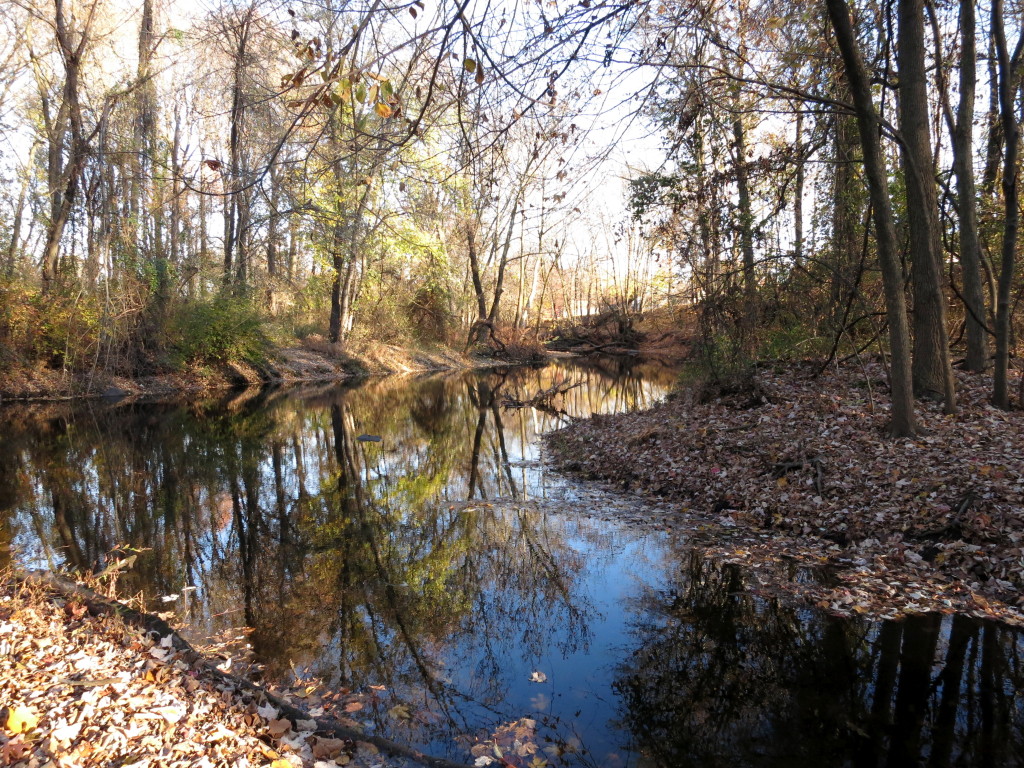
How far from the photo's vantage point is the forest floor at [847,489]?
5.64m

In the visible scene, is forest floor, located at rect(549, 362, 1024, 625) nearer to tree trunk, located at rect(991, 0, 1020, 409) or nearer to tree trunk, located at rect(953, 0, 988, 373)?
tree trunk, located at rect(991, 0, 1020, 409)

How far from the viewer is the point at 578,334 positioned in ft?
146

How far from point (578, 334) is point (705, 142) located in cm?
3214

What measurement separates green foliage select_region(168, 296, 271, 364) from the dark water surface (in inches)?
452

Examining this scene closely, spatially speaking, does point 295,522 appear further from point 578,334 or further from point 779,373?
point 578,334

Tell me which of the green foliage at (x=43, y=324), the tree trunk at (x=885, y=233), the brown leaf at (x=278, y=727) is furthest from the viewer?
the green foliage at (x=43, y=324)

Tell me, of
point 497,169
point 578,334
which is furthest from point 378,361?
point 497,169

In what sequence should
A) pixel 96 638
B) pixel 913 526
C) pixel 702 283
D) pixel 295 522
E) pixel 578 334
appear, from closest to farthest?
pixel 96 638 → pixel 913 526 → pixel 295 522 → pixel 702 283 → pixel 578 334

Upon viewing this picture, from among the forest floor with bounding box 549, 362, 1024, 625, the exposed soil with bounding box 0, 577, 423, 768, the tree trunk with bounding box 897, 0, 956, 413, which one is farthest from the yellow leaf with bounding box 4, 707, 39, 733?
the tree trunk with bounding box 897, 0, 956, 413

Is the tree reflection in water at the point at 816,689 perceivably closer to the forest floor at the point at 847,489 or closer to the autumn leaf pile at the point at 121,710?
the forest floor at the point at 847,489

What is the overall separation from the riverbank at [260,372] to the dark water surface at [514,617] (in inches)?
340

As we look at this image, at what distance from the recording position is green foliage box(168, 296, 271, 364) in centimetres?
2297

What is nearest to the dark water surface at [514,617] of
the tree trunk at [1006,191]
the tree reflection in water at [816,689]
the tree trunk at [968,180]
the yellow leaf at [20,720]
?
the tree reflection in water at [816,689]

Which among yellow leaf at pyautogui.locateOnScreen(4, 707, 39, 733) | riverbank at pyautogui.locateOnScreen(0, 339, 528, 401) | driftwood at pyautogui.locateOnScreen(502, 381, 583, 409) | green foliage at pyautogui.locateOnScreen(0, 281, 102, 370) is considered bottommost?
yellow leaf at pyautogui.locateOnScreen(4, 707, 39, 733)
